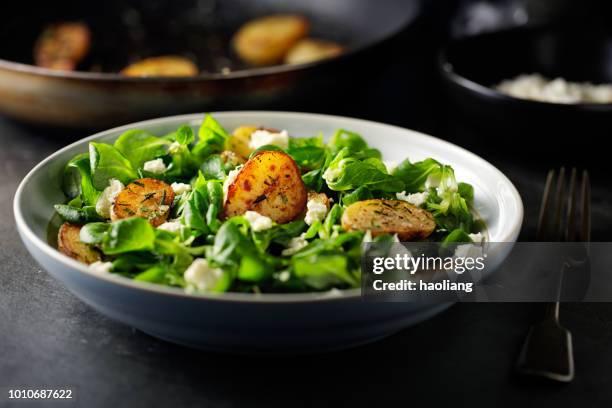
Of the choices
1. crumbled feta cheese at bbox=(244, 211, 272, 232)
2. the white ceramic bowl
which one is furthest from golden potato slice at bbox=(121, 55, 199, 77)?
crumbled feta cheese at bbox=(244, 211, 272, 232)

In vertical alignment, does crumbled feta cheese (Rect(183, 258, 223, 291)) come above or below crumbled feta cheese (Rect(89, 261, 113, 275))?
above

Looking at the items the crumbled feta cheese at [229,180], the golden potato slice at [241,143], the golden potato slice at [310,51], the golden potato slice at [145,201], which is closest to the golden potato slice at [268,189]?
the crumbled feta cheese at [229,180]

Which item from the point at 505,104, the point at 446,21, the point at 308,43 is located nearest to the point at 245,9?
the point at 308,43

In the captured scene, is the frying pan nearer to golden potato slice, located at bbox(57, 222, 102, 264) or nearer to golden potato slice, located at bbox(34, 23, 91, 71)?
golden potato slice, located at bbox(34, 23, 91, 71)

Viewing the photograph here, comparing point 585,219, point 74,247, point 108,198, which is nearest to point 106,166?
point 108,198

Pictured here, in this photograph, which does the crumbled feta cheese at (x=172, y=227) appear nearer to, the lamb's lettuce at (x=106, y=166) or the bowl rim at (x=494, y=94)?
the lamb's lettuce at (x=106, y=166)

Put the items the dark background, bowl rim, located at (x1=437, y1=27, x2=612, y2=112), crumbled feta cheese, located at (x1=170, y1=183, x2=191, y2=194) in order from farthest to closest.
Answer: bowl rim, located at (x1=437, y1=27, x2=612, y2=112) → crumbled feta cheese, located at (x1=170, y1=183, x2=191, y2=194) → the dark background

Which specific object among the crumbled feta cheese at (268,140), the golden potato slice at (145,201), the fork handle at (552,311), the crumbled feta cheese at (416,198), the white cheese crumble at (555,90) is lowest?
the fork handle at (552,311)
